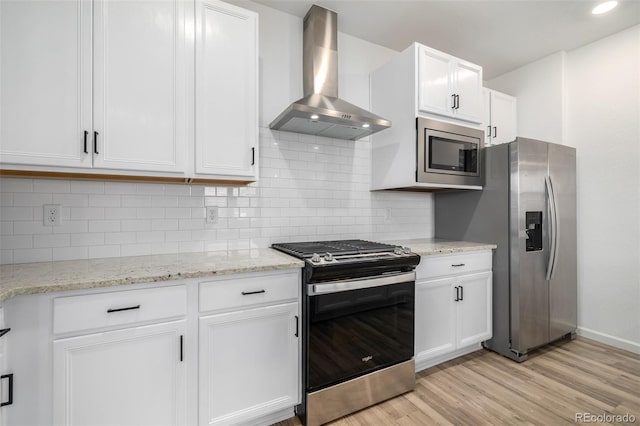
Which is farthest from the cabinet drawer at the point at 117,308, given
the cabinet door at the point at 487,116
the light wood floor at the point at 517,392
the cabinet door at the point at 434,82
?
the cabinet door at the point at 487,116

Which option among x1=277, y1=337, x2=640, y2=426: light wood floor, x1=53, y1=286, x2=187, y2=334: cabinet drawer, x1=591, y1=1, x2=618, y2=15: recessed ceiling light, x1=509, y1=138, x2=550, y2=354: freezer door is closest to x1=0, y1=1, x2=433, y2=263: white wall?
x1=53, y1=286, x2=187, y2=334: cabinet drawer

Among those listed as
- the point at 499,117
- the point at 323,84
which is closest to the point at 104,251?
the point at 323,84

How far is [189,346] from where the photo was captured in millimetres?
1476

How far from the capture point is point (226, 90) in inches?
73.5

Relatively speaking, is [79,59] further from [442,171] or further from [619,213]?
[619,213]

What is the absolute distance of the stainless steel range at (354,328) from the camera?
1709 mm

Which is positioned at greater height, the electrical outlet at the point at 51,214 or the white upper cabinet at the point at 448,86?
the white upper cabinet at the point at 448,86

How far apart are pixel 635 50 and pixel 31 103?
435 centimetres

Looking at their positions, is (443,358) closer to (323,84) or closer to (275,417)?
(275,417)

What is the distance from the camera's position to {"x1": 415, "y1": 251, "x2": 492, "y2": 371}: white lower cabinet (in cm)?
226

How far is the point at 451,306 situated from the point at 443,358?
45 centimetres

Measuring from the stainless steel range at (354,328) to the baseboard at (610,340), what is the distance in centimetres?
210

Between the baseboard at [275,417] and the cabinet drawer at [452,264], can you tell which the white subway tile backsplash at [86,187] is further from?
the cabinet drawer at [452,264]

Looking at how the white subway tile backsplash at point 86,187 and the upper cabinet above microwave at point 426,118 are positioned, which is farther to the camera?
the upper cabinet above microwave at point 426,118
